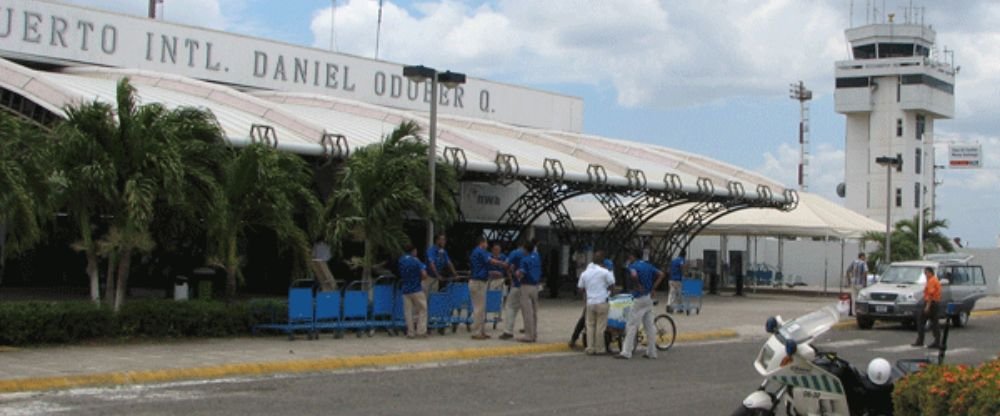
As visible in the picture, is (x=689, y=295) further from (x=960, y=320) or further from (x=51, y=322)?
(x=51, y=322)

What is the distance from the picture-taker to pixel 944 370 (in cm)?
835

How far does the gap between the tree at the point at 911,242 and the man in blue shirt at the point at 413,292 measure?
35425mm

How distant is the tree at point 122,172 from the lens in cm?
1712

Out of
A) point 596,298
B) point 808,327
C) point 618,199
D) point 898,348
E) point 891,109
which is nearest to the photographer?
point 808,327

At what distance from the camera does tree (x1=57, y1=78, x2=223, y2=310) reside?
1712cm

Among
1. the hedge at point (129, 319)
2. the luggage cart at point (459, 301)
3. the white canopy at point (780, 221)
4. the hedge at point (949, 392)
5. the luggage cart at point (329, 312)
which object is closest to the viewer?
the hedge at point (949, 392)

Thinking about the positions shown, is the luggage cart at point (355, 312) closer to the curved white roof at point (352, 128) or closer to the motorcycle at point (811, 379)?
the curved white roof at point (352, 128)

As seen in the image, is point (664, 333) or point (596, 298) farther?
point (664, 333)

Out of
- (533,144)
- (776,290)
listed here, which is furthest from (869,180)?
(533,144)

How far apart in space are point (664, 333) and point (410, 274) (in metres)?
4.34

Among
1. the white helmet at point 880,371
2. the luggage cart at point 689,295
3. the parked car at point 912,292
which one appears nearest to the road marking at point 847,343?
the parked car at point 912,292

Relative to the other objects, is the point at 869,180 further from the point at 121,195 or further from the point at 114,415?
the point at 114,415

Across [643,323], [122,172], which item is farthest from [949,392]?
[122,172]

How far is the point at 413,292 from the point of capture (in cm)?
1934
